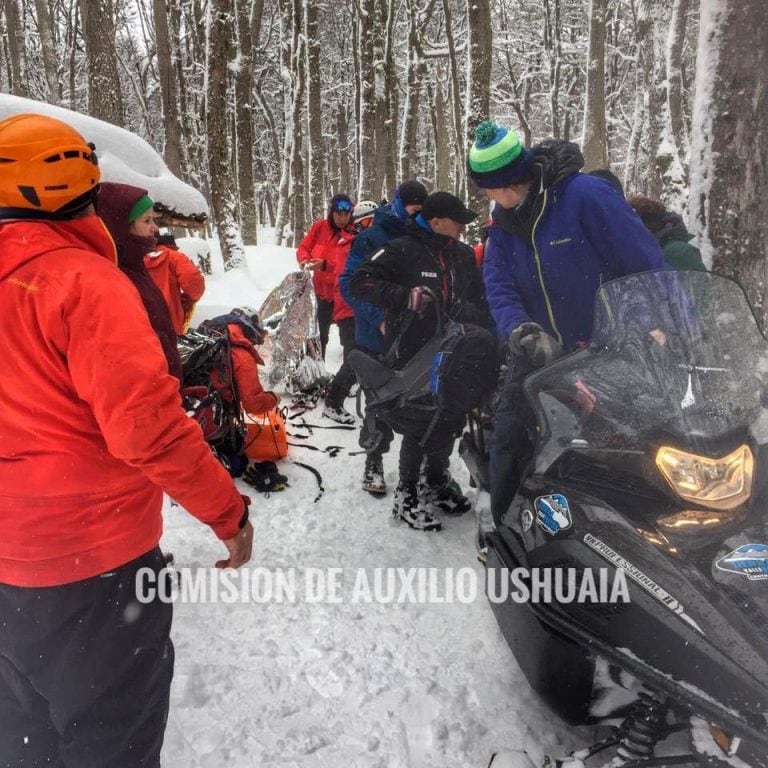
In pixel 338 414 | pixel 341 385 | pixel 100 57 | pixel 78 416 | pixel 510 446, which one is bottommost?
pixel 338 414

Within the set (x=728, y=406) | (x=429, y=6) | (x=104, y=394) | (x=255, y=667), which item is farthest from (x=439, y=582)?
(x=429, y=6)

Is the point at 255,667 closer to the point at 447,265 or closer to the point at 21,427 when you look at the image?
the point at 21,427

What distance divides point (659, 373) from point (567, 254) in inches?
42.6

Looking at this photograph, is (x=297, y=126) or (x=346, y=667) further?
(x=297, y=126)

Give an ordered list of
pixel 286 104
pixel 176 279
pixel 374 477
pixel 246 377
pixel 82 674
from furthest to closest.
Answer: pixel 286 104 → pixel 176 279 → pixel 374 477 → pixel 246 377 → pixel 82 674

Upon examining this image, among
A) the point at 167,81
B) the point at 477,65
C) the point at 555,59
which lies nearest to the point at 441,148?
the point at 555,59

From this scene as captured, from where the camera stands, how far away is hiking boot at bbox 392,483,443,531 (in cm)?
407

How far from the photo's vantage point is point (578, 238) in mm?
3041

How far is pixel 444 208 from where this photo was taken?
3.96 metres

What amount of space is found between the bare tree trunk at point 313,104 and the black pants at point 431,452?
46.1 feet

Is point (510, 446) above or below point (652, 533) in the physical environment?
below

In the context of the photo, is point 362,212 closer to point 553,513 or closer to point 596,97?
point 553,513

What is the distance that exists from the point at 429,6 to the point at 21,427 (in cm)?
1929

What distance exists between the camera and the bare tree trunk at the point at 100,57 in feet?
35.3
